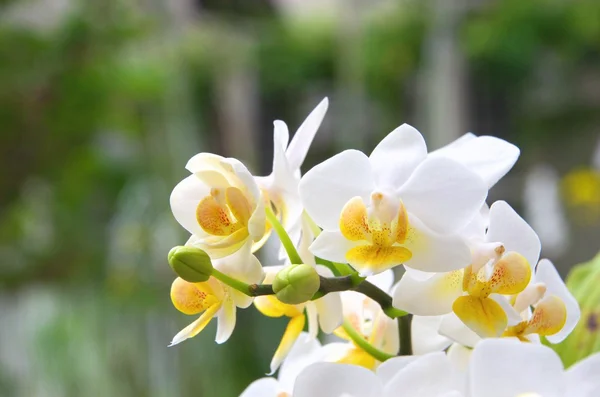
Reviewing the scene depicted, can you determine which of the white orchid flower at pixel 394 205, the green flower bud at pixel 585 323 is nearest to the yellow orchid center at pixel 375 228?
the white orchid flower at pixel 394 205

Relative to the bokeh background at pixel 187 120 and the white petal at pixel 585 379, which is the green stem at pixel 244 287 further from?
the bokeh background at pixel 187 120

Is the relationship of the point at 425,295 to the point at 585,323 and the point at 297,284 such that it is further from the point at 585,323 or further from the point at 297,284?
the point at 585,323

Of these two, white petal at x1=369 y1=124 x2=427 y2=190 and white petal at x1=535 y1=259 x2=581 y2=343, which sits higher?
white petal at x1=369 y1=124 x2=427 y2=190

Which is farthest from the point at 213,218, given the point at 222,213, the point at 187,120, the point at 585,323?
the point at 187,120

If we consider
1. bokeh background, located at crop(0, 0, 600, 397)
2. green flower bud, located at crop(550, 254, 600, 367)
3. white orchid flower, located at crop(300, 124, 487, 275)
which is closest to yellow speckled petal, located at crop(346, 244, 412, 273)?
white orchid flower, located at crop(300, 124, 487, 275)

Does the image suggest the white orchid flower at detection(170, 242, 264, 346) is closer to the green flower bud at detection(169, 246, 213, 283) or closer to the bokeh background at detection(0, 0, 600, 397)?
the green flower bud at detection(169, 246, 213, 283)
